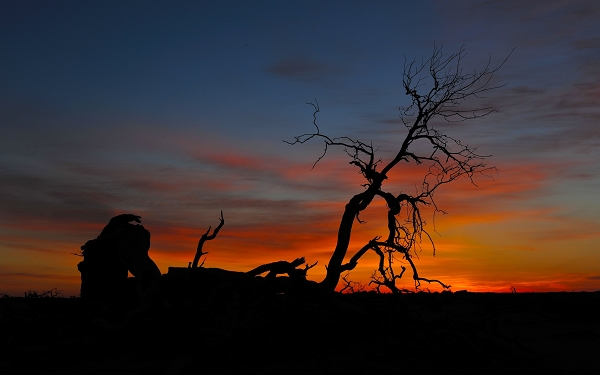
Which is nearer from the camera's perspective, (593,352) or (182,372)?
(182,372)

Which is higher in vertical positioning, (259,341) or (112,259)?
(112,259)

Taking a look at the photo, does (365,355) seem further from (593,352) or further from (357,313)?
(593,352)

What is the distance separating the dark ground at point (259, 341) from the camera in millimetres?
9336

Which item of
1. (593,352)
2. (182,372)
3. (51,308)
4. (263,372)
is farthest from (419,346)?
(51,308)

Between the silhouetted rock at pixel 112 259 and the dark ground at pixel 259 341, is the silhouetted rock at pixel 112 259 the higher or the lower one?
the higher one

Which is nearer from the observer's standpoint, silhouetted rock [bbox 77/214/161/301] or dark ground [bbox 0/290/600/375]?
dark ground [bbox 0/290/600/375]

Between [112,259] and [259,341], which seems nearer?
[259,341]

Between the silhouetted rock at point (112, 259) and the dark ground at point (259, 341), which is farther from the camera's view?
the silhouetted rock at point (112, 259)

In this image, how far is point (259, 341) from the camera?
32.3 feet

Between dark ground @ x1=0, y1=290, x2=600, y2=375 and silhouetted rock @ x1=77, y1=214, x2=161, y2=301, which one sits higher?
silhouetted rock @ x1=77, y1=214, x2=161, y2=301

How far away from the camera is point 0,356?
10.5 m

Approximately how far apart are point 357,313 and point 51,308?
8169 millimetres

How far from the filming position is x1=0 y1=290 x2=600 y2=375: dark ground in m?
9.34

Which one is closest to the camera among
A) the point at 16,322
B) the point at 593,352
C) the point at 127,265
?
the point at 16,322
